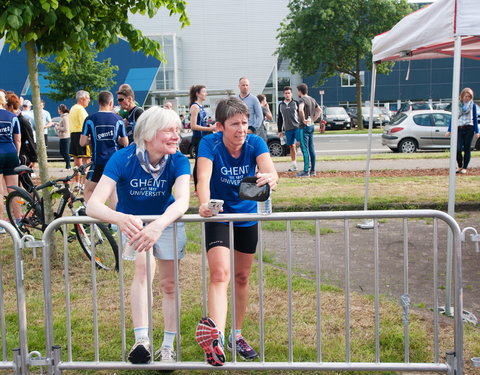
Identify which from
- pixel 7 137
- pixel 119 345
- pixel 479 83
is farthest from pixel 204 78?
pixel 119 345

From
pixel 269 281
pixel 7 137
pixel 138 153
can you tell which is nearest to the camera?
pixel 138 153

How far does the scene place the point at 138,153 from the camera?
3598 mm

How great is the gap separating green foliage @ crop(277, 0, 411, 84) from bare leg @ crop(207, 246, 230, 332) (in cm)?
3395

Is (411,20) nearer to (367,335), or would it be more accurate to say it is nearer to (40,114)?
(367,335)

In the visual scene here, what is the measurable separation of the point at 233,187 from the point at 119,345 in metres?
1.49

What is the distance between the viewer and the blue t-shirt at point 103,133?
754cm

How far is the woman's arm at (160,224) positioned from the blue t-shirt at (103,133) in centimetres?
425

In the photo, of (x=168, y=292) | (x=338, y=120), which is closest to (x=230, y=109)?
(x=168, y=292)

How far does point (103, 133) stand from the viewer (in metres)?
7.58

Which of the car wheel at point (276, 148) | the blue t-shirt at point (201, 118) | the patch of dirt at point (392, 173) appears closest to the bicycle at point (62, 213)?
the blue t-shirt at point (201, 118)

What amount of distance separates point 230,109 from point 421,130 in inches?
655

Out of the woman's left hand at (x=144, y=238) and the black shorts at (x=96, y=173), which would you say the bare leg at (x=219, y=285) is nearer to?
the woman's left hand at (x=144, y=238)

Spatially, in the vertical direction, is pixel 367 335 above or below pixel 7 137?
below

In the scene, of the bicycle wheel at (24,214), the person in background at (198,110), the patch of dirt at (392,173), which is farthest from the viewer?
the patch of dirt at (392,173)
